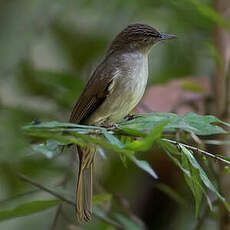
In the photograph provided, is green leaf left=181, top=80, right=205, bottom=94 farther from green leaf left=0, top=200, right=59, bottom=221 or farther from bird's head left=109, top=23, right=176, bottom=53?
green leaf left=0, top=200, right=59, bottom=221

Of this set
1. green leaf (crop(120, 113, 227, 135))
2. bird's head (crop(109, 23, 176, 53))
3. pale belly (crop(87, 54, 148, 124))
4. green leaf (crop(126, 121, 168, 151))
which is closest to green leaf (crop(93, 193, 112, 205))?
pale belly (crop(87, 54, 148, 124))

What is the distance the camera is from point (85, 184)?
2.68 metres

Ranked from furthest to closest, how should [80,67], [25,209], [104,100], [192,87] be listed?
[80,67] < [192,87] < [104,100] < [25,209]

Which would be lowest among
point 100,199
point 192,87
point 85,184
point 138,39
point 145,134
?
point 100,199

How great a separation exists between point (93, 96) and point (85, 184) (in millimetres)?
412

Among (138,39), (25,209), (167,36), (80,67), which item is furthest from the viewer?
(80,67)

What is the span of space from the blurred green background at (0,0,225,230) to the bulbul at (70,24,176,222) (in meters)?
0.16

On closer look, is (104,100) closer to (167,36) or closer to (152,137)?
(167,36)

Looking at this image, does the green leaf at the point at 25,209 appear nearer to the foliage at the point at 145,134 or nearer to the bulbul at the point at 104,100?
the bulbul at the point at 104,100

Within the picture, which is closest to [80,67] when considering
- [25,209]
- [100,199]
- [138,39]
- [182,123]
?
[138,39]

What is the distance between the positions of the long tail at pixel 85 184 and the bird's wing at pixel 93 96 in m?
0.15

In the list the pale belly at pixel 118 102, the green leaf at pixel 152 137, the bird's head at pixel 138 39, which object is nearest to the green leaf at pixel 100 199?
the pale belly at pixel 118 102

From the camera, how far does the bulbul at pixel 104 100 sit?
2.64 m

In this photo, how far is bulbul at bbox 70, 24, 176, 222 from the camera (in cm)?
264
